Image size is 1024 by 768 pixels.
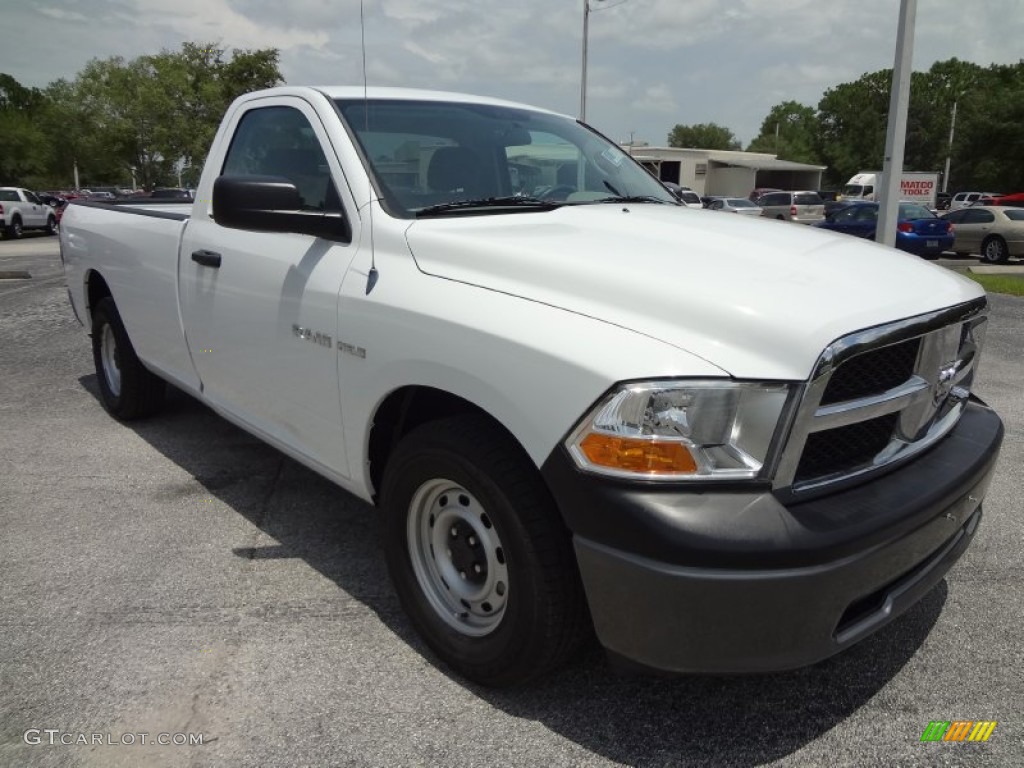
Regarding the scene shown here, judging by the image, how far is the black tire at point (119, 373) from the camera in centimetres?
517

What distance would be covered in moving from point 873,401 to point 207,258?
284 cm

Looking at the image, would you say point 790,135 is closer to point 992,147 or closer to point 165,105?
point 992,147

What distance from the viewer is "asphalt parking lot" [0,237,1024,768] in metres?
2.36

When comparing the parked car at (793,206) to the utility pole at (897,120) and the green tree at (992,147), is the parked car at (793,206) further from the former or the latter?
the green tree at (992,147)

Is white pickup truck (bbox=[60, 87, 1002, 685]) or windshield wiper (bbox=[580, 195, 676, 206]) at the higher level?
windshield wiper (bbox=[580, 195, 676, 206])

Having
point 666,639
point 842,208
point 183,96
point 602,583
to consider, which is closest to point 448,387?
point 602,583

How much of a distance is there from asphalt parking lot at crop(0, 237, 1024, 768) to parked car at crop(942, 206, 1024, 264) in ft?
60.5

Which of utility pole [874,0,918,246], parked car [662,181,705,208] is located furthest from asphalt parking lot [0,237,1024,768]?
utility pole [874,0,918,246]

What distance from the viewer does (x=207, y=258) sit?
370cm

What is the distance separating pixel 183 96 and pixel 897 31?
34.9 metres

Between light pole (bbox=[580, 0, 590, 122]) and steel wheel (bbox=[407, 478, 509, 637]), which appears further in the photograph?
light pole (bbox=[580, 0, 590, 122])

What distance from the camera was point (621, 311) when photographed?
2189 mm

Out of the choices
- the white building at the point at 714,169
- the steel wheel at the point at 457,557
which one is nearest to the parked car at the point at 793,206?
the white building at the point at 714,169

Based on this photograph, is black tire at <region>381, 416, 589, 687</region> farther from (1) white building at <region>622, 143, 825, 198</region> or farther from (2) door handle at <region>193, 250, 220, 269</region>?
(1) white building at <region>622, 143, 825, 198</region>
